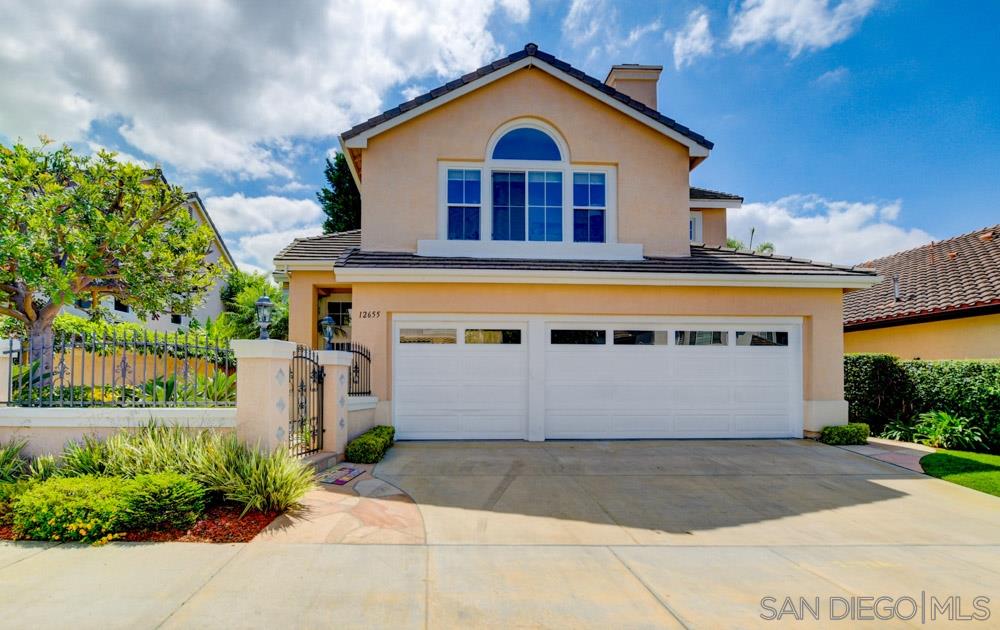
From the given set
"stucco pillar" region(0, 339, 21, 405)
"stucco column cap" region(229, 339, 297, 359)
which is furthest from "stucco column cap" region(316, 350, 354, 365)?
"stucco pillar" region(0, 339, 21, 405)

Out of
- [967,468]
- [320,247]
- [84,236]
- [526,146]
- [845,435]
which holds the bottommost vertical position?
[967,468]

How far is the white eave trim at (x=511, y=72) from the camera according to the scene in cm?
1101

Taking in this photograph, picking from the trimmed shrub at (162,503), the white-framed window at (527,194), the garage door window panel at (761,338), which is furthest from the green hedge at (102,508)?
the garage door window panel at (761,338)

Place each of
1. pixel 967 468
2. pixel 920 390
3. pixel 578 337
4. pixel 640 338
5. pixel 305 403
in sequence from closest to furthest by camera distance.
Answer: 1. pixel 305 403
2. pixel 967 468
3. pixel 578 337
4. pixel 640 338
5. pixel 920 390

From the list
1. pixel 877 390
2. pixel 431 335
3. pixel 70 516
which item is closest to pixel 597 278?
pixel 431 335

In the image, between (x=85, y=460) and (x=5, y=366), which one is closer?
(x=85, y=460)

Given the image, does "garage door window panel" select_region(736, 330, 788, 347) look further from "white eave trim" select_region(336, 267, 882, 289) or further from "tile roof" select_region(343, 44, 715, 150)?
"tile roof" select_region(343, 44, 715, 150)

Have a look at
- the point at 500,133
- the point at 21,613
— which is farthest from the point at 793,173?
the point at 21,613

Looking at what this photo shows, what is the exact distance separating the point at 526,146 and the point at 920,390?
1095cm

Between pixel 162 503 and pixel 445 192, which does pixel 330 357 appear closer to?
pixel 162 503

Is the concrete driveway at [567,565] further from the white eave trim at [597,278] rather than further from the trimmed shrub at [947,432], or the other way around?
the white eave trim at [597,278]

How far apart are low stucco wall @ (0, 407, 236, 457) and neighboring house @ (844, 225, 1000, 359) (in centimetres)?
1589

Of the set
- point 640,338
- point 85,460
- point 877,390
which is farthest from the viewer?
point 877,390

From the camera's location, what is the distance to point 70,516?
4836 millimetres
